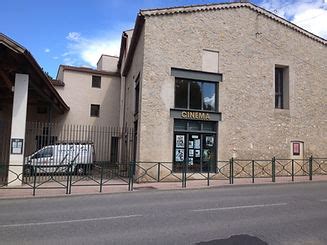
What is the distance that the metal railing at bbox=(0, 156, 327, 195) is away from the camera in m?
14.3

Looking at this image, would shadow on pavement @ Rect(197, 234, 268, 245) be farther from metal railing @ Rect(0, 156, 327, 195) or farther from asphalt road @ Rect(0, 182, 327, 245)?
metal railing @ Rect(0, 156, 327, 195)

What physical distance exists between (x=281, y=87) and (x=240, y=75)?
347cm

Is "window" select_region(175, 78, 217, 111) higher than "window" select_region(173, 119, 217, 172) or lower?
higher

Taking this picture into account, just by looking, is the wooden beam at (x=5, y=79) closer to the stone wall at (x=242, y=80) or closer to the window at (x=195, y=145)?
the stone wall at (x=242, y=80)

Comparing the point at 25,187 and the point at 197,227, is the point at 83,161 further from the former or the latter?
the point at 197,227

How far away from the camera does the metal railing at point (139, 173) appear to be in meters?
14.3

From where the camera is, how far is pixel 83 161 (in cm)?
1803

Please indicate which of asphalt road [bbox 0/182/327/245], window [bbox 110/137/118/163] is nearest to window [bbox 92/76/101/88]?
window [bbox 110/137/118/163]

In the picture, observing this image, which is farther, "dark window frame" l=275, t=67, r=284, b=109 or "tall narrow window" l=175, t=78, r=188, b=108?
"dark window frame" l=275, t=67, r=284, b=109

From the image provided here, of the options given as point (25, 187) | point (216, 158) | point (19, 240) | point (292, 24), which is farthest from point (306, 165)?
point (19, 240)

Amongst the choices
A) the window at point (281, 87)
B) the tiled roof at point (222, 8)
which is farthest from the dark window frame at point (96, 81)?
the window at point (281, 87)

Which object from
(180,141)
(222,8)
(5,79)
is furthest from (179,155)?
(5,79)

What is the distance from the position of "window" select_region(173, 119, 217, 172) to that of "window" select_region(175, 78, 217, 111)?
2.82 feet

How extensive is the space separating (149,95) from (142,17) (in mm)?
4015
